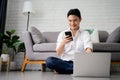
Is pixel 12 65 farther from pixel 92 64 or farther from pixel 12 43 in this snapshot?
pixel 92 64

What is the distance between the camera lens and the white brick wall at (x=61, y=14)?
5.35 metres

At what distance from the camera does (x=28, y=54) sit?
4258 mm

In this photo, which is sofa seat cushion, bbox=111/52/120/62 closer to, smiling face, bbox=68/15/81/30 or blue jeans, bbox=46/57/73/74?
blue jeans, bbox=46/57/73/74

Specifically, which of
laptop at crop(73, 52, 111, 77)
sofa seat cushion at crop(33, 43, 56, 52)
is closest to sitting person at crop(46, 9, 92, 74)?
laptop at crop(73, 52, 111, 77)

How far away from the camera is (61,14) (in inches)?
215

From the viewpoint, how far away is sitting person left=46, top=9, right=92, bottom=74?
9.04ft

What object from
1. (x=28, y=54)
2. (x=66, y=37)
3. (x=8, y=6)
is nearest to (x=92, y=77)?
(x=66, y=37)

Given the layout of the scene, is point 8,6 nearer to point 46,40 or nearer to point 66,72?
point 46,40

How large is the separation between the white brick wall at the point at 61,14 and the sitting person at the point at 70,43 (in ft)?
8.09

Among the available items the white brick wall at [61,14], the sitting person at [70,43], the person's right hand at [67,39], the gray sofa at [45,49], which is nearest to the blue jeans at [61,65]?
the sitting person at [70,43]

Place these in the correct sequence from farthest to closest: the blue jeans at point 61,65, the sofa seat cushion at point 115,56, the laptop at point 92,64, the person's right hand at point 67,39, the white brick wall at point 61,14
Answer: the white brick wall at point 61,14
the sofa seat cushion at point 115,56
the blue jeans at point 61,65
the person's right hand at point 67,39
the laptop at point 92,64

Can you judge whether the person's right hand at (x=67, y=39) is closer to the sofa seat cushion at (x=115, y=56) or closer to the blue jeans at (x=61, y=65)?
the blue jeans at (x=61, y=65)

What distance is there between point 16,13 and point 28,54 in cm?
154

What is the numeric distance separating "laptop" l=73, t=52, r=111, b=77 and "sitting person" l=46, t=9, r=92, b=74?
0.48m
